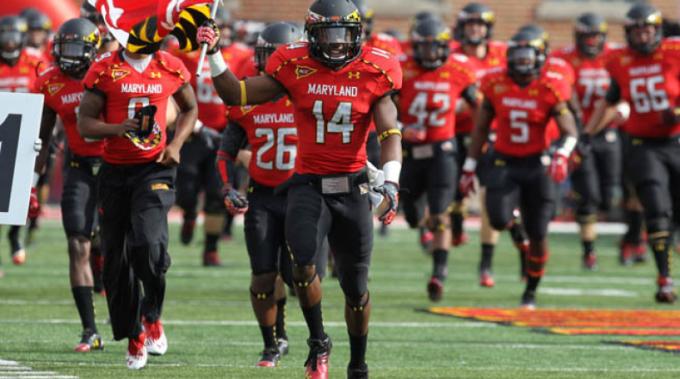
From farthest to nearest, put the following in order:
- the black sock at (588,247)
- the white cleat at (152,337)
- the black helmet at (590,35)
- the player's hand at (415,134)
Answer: the black helmet at (590,35), the black sock at (588,247), the player's hand at (415,134), the white cleat at (152,337)

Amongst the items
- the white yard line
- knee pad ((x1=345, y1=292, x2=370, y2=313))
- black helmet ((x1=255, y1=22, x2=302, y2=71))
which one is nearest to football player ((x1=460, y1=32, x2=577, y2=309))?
black helmet ((x1=255, y1=22, x2=302, y2=71))

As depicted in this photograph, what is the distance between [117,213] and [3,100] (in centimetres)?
117

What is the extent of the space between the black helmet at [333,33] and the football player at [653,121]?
17.7 feet

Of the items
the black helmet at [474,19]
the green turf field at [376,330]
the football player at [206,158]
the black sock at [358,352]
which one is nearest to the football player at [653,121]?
the green turf field at [376,330]

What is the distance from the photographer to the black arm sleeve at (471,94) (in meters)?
13.8

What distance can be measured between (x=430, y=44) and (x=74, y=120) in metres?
4.39

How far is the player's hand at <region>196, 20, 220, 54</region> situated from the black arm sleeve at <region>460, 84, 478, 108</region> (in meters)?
6.23

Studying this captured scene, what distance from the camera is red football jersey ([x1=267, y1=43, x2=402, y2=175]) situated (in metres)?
8.14

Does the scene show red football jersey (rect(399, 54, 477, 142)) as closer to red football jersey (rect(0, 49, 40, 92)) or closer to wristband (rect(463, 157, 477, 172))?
wristband (rect(463, 157, 477, 172))

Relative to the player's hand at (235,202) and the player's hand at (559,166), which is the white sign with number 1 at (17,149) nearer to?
the player's hand at (235,202)

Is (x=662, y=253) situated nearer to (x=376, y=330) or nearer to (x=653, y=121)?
(x=653, y=121)

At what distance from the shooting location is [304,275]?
8164 millimetres

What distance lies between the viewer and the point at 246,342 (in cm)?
1020

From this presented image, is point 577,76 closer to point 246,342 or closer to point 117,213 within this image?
point 246,342
